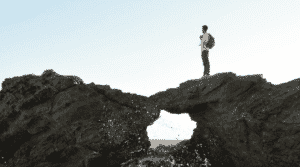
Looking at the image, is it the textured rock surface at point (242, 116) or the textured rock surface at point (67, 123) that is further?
the textured rock surface at point (67, 123)

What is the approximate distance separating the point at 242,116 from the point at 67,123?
314 inches

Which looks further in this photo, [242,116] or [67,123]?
[67,123]

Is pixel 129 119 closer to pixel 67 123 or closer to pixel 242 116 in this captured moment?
pixel 67 123

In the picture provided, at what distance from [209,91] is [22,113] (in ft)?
29.9

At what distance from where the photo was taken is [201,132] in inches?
476

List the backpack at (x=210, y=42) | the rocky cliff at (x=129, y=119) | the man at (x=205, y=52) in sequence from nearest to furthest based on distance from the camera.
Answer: the rocky cliff at (x=129, y=119) → the man at (x=205, y=52) → the backpack at (x=210, y=42)

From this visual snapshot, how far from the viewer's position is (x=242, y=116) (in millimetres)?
9836

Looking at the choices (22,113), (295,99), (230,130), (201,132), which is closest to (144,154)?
(201,132)

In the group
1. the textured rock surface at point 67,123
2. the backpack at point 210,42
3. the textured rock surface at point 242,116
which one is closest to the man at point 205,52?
the backpack at point 210,42

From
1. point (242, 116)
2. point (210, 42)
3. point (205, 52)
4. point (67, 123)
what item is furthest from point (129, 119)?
point (210, 42)

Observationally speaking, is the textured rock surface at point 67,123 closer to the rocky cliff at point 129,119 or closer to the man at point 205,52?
the rocky cliff at point 129,119

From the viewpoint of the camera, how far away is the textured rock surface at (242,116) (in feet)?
29.4

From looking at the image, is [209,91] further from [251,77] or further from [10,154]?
[10,154]

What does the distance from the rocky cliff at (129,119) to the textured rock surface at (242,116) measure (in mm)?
35
